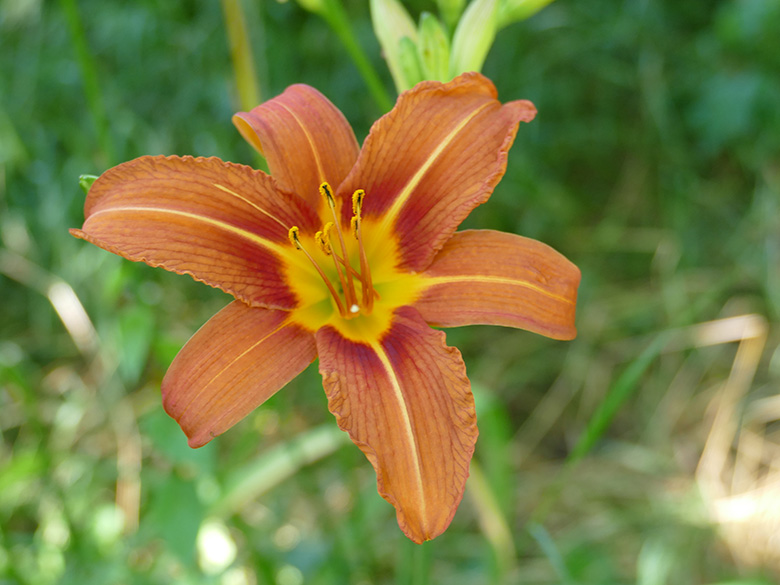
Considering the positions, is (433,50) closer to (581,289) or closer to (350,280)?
(350,280)

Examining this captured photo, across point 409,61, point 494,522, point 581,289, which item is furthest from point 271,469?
point 581,289

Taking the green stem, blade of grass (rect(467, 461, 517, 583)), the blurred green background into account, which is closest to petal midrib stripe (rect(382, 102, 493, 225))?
the green stem

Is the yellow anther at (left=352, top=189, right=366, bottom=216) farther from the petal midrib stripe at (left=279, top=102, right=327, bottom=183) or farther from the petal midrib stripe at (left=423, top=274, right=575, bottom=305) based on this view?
the petal midrib stripe at (left=423, top=274, right=575, bottom=305)

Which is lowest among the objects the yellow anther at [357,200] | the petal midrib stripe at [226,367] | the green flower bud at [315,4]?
the petal midrib stripe at [226,367]

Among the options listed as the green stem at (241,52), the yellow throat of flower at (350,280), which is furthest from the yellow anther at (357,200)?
the green stem at (241,52)

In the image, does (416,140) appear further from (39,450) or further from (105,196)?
(39,450)

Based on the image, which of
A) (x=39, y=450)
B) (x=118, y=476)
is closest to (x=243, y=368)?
(x=39, y=450)

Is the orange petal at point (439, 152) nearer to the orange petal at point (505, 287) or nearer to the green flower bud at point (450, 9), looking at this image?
the orange petal at point (505, 287)
